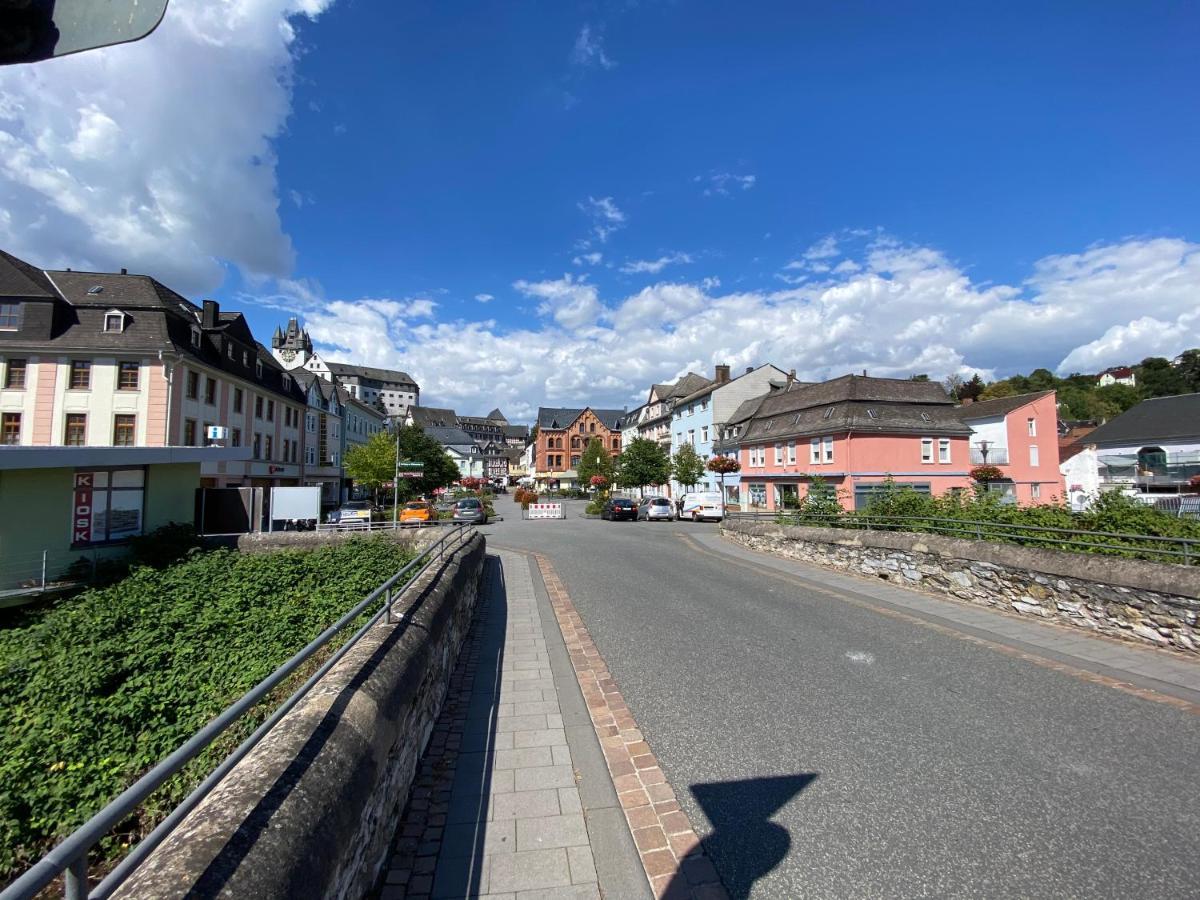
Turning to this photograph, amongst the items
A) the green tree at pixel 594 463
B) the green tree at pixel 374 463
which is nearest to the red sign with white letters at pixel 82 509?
the green tree at pixel 374 463

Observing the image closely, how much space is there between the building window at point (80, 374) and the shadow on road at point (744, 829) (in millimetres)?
34905

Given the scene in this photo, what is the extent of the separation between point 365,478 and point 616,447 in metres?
59.2

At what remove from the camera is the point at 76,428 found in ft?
90.9

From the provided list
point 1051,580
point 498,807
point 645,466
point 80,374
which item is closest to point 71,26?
point 498,807

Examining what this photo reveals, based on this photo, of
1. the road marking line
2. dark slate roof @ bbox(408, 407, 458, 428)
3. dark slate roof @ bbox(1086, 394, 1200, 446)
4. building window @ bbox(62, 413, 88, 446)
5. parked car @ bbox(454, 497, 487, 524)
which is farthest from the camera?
dark slate roof @ bbox(408, 407, 458, 428)

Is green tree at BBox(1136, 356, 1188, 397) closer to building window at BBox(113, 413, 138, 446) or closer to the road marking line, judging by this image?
the road marking line

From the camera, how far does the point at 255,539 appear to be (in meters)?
17.2

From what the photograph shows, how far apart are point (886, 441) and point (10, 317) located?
144ft

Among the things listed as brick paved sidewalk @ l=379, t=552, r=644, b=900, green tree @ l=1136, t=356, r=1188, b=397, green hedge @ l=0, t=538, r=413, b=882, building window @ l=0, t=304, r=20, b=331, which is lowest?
green hedge @ l=0, t=538, r=413, b=882

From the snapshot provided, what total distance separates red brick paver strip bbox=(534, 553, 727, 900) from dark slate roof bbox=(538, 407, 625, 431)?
89420mm

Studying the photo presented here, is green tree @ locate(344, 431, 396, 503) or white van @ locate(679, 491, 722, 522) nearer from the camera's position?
white van @ locate(679, 491, 722, 522)

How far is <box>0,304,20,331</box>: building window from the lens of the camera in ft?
88.3

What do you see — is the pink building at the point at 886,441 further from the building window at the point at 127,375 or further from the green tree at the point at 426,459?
the building window at the point at 127,375

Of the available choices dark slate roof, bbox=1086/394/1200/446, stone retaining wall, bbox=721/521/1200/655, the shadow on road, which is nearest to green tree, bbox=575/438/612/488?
dark slate roof, bbox=1086/394/1200/446
